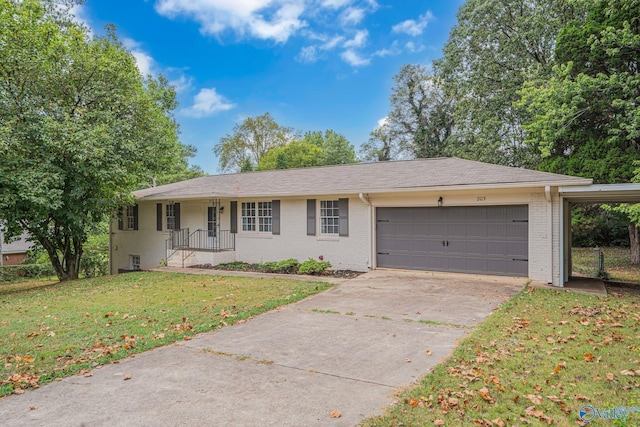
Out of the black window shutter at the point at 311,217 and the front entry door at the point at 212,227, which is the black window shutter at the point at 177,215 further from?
the black window shutter at the point at 311,217

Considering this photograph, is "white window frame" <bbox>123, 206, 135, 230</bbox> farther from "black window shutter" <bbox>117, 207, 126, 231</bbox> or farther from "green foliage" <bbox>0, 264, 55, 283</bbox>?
"green foliage" <bbox>0, 264, 55, 283</bbox>

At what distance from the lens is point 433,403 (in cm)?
339

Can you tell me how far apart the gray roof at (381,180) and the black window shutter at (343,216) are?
20.6 inches

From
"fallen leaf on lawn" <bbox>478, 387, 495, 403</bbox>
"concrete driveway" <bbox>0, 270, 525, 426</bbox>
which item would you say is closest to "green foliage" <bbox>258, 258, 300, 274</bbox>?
"concrete driveway" <bbox>0, 270, 525, 426</bbox>

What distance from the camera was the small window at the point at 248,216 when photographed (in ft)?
46.5

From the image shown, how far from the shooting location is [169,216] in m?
16.0

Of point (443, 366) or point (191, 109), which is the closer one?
point (443, 366)

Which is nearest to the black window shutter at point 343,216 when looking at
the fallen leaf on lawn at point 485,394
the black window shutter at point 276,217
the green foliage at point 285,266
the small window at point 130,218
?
the green foliage at point 285,266

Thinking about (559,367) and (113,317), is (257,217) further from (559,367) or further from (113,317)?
(559,367)

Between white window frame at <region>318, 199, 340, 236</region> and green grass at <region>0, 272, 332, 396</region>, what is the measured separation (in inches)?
110

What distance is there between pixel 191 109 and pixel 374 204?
80.7 ft

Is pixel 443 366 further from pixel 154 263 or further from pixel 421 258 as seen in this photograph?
pixel 154 263

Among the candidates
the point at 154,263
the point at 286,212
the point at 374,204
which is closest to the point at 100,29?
the point at 154,263
